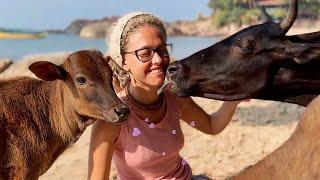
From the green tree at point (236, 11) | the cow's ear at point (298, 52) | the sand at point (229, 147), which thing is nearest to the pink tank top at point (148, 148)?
the cow's ear at point (298, 52)

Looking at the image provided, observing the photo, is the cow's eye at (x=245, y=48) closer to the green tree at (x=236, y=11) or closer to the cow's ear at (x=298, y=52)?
the cow's ear at (x=298, y=52)

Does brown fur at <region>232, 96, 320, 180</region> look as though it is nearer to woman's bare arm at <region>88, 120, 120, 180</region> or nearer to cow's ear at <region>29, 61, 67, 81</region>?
woman's bare arm at <region>88, 120, 120, 180</region>

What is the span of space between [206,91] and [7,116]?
1385 mm

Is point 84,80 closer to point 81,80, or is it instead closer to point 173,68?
point 81,80

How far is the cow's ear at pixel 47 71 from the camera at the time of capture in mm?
4520

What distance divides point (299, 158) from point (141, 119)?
2010 millimetres

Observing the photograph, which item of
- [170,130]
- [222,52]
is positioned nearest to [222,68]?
[222,52]

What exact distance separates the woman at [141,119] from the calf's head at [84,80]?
404 millimetres

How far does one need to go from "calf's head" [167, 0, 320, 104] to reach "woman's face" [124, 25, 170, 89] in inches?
18.7

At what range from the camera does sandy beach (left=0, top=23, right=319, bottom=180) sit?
7.08m

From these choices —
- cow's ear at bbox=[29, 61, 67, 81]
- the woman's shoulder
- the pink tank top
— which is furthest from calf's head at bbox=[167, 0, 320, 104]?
cow's ear at bbox=[29, 61, 67, 81]

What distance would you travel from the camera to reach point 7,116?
4516 millimetres

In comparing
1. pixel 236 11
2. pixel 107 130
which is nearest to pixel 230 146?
pixel 107 130

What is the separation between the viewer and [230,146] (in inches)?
311
